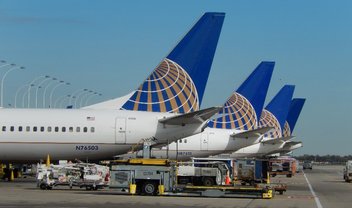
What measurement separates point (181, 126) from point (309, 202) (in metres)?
9.10

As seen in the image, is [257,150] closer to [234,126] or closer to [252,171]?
[234,126]

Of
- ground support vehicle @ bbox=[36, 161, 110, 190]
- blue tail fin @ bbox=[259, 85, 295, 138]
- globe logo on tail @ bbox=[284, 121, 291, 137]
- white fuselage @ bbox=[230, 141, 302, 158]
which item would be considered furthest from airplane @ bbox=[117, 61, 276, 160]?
globe logo on tail @ bbox=[284, 121, 291, 137]

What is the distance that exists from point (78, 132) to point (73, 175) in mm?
2432

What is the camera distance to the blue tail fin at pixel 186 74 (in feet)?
129

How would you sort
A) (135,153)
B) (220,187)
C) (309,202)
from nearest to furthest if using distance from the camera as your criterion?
1. (309,202)
2. (220,187)
3. (135,153)

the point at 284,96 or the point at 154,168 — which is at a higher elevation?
the point at 284,96

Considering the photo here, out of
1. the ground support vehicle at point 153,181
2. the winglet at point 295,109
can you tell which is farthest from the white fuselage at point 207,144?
the winglet at point 295,109

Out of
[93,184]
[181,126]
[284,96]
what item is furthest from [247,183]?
[284,96]

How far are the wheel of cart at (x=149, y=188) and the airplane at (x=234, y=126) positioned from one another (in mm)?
16772

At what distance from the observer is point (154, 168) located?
3294 centimetres

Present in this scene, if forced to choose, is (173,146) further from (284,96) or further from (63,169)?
(284,96)

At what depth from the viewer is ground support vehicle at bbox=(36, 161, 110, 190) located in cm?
3762

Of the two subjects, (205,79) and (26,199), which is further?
(205,79)

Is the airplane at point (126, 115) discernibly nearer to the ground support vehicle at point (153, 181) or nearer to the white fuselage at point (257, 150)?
the ground support vehicle at point (153, 181)
